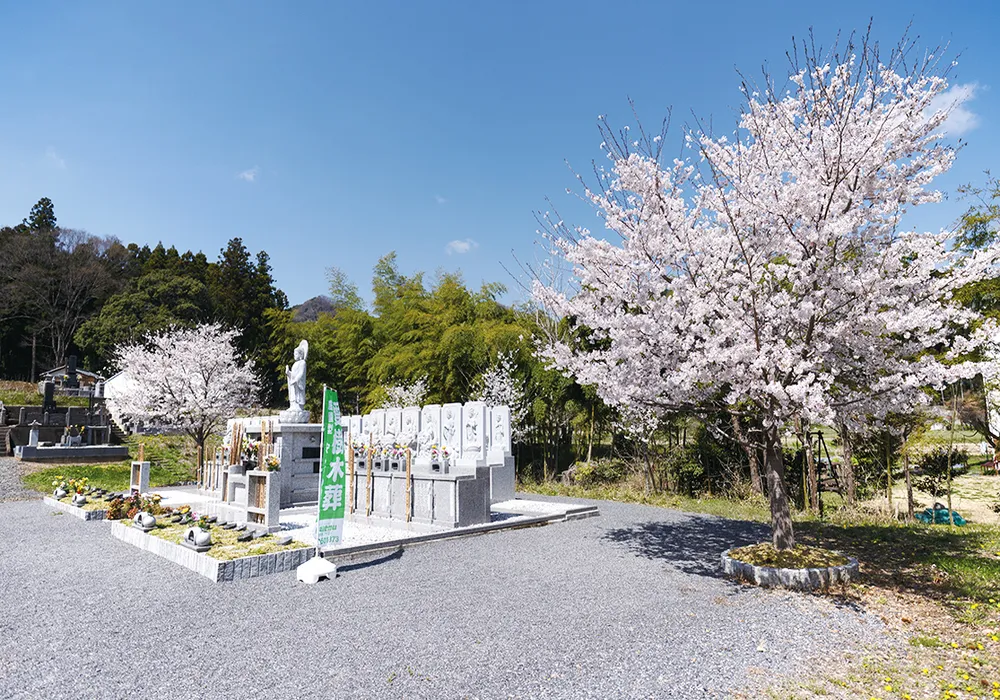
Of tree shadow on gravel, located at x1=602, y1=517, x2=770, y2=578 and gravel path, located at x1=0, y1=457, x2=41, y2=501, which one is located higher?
gravel path, located at x1=0, y1=457, x2=41, y2=501

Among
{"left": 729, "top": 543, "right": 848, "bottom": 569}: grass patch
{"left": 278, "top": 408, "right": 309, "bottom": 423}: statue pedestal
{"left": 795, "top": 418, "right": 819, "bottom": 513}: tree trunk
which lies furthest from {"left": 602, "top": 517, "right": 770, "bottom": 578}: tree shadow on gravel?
{"left": 278, "top": 408, "right": 309, "bottom": 423}: statue pedestal

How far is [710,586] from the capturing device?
18.5 ft

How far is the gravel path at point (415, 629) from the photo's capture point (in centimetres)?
355

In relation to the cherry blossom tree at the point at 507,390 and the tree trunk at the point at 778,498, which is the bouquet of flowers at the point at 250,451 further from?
the tree trunk at the point at 778,498

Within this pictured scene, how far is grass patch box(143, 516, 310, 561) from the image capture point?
20.8 ft

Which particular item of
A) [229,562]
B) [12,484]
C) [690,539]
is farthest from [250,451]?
[690,539]

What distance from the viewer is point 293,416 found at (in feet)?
35.6

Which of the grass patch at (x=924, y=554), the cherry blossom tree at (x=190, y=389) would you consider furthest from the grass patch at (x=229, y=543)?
the cherry blossom tree at (x=190, y=389)

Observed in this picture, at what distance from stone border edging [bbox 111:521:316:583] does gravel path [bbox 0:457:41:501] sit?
24.6ft

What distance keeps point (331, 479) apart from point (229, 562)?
49.1 inches

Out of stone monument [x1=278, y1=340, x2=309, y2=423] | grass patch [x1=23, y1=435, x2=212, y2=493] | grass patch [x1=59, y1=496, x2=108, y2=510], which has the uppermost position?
stone monument [x1=278, y1=340, x2=309, y2=423]

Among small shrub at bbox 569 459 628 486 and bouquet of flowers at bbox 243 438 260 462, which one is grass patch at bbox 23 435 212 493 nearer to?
bouquet of flowers at bbox 243 438 260 462

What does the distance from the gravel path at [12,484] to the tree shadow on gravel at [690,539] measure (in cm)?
1197

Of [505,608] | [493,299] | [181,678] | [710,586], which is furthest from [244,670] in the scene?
[493,299]
